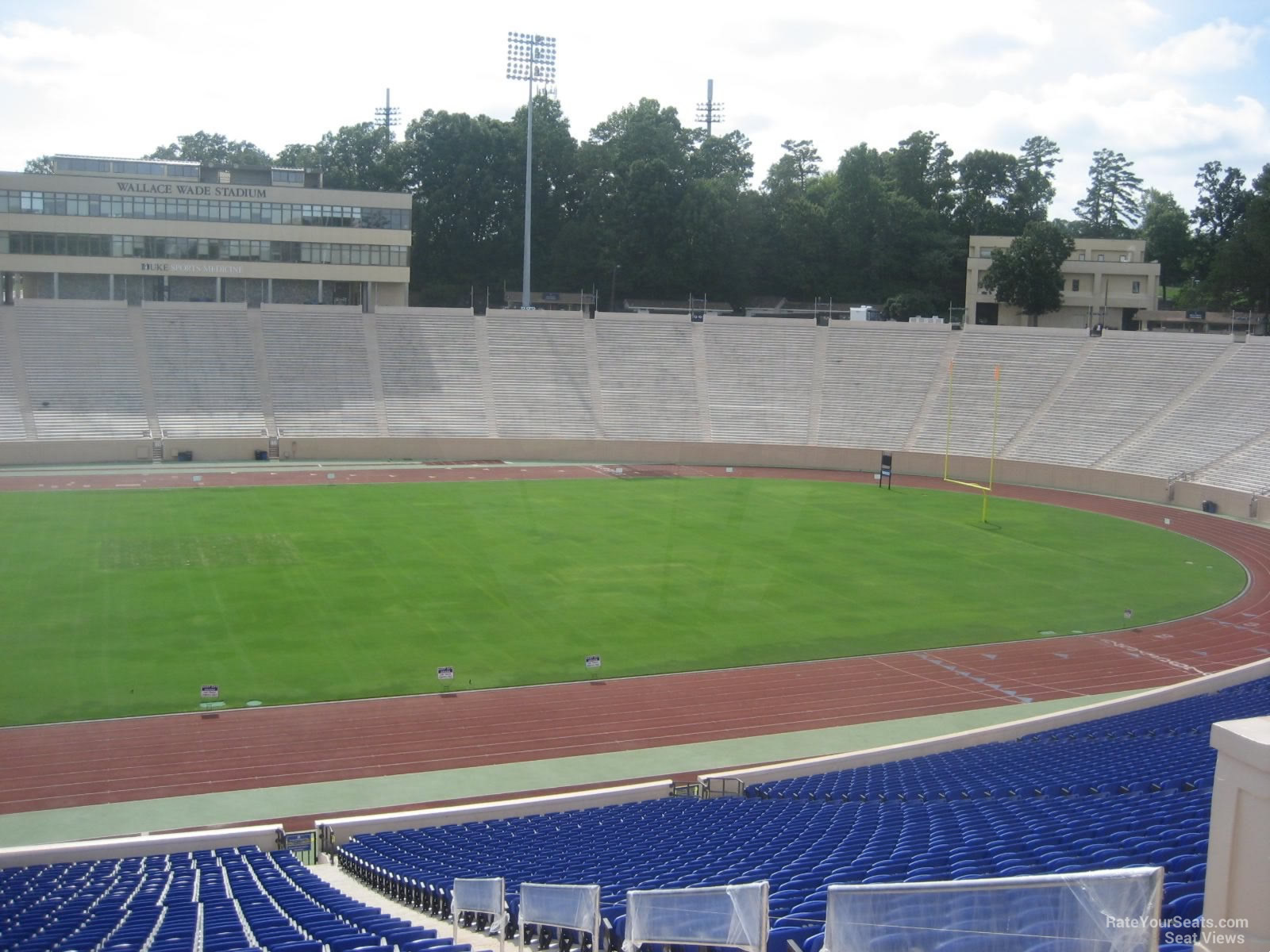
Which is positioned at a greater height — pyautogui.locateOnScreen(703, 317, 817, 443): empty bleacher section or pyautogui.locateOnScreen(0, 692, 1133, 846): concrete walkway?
pyautogui.locateOnScreen(703, 317, 817, 443): empty bleacher section

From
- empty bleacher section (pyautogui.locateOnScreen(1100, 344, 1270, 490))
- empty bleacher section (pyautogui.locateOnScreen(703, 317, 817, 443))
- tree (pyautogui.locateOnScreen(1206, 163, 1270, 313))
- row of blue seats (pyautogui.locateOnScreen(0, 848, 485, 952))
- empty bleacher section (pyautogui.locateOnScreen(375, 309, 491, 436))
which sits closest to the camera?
row of blue seats (pyautogui.locateOnScreen(0, 848, 485, 952))

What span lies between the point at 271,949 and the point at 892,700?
56.0 feet

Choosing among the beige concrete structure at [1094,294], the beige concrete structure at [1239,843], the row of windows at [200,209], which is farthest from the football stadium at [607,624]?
the beige concrete structure at [1094,294]

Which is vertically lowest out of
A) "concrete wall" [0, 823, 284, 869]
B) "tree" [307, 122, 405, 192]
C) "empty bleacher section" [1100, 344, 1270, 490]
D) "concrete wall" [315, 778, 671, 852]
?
"concrete wall" [315, 778, 671, 852]

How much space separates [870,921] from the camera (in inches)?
135

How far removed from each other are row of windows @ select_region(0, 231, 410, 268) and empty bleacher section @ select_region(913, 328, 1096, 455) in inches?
1136

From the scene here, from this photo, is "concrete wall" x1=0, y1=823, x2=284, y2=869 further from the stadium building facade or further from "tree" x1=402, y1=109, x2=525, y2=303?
"tree" x1=402, y1=109, x2=525, y2=303

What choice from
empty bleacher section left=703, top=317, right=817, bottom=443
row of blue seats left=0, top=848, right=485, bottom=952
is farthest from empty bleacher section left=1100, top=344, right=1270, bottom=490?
row of blue seats left=0, top=848, right=485, bottom=952

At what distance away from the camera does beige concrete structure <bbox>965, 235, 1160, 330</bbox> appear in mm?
71312

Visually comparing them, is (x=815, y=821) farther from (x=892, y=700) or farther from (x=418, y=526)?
(x=418, y=526)

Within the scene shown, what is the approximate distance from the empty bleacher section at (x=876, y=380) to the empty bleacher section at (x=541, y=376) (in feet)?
38.8

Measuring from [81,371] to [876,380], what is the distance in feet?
124

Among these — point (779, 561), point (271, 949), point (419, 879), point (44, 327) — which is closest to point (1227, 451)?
point (779, 561)

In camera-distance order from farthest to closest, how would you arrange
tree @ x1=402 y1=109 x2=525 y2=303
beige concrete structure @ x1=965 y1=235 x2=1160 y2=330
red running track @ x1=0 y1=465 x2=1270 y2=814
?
1. tree @ x1=402 y1=109 x2=525 y2=303
2. beige concrete structure @ x1=965 y1=235 x2=1160 y2=330
3. red running track @ x1=0 y1=465 x2=1270 y2=814
